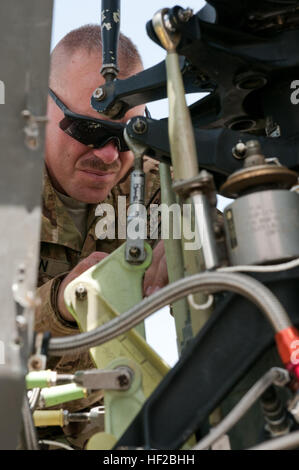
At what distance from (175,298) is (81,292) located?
529 mm

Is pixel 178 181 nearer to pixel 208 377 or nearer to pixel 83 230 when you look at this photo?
pixel 208 377

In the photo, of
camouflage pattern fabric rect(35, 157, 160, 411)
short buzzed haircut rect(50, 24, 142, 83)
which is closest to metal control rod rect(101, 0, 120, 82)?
camouflage pattern fabric rect(35, 157, 160, 411)

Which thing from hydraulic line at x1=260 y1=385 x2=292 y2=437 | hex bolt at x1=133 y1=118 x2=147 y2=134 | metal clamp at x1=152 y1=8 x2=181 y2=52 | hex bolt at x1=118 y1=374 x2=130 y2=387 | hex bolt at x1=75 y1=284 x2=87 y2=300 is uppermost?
metal clamp at x1=152 y1=8 x2=181 y2=52

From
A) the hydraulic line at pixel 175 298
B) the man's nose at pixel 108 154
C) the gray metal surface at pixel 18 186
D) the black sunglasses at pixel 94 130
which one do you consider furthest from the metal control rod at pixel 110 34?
the man's nose at pixel 108 154

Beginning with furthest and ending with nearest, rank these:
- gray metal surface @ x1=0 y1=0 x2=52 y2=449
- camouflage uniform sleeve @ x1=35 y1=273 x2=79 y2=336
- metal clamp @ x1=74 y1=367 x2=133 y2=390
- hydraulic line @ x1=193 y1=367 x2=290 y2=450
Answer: camouflage uniform sleeve @ x1=35 y1=273 x2=79 y2=336 → metal clamp @ x1=74 y1=367 x2=133 y2=390 → hydraulic line @ x1=193 y1=367 x2=290 y2=450 → gray metal surface @ x1=0 y1=0 x2=52 y2=449

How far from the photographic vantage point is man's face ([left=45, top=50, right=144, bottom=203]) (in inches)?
158

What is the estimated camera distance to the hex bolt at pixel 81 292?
2.01m

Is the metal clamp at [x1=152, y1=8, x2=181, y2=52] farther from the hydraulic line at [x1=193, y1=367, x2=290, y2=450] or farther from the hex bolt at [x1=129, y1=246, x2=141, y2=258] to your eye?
the hydraulic line at [x1=193, y1=367, x2=290, y2=450]

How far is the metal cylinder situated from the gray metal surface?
48cm

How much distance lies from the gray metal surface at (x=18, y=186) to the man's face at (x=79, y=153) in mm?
2353

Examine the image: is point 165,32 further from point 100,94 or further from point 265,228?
point 265,228

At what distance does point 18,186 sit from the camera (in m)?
1.43

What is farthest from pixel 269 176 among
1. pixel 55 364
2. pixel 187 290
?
pixel 55 364

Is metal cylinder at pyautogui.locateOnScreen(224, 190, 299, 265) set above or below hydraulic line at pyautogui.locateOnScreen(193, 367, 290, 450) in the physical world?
above
